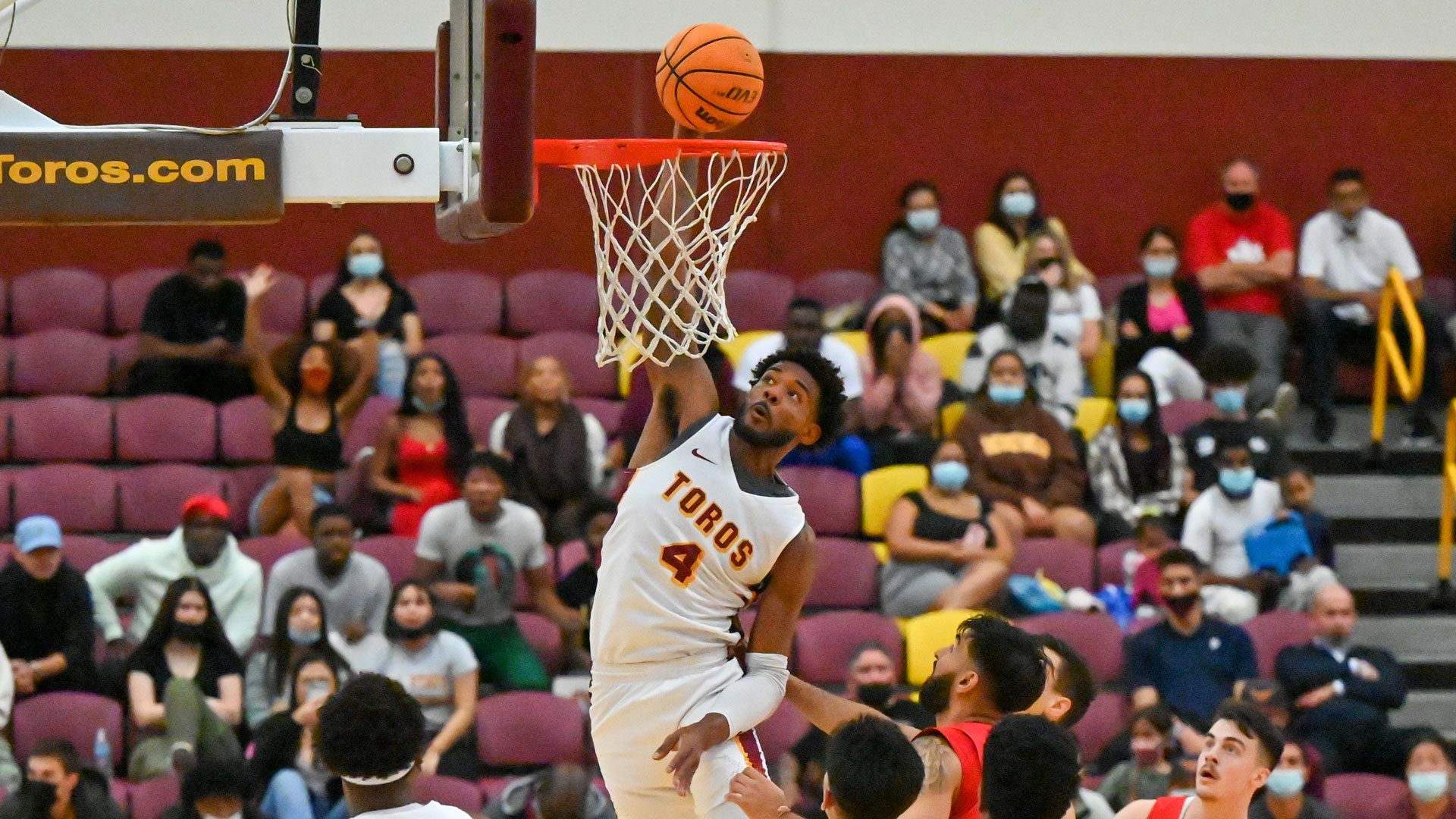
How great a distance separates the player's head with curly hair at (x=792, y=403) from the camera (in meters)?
4.54

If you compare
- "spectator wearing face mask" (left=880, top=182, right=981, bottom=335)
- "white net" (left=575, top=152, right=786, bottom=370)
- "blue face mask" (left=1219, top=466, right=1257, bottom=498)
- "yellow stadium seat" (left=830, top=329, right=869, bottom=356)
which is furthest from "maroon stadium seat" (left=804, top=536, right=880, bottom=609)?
"white net" (left=575, top=152, right=786, bottom=370)

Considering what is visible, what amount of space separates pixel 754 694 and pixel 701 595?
264 mm

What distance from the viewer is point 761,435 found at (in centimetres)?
456

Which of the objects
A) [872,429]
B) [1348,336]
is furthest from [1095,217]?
[872,429]

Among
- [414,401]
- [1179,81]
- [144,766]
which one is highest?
[1179,81]

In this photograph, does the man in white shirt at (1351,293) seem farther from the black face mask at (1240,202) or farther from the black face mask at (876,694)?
the black face mask at (876,694)

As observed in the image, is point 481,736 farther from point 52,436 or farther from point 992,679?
point 992,679

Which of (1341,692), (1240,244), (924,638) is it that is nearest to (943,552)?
(924,638)

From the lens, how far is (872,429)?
895 centimetres

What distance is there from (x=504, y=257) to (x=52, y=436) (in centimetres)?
282

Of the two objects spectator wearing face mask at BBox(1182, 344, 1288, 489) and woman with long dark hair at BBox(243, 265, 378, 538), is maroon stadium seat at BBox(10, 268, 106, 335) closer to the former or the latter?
woman with long dark hair at BBox(243, 265, 378, 538)

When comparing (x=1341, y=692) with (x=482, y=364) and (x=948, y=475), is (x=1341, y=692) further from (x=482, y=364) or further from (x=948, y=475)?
(x=482, y=364)

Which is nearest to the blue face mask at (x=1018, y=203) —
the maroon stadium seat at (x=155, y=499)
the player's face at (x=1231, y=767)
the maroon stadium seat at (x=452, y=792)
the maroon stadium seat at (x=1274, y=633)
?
the maroon stadium seat at (x=1274, y=633)

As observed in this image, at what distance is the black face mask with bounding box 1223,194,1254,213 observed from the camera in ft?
34.1
